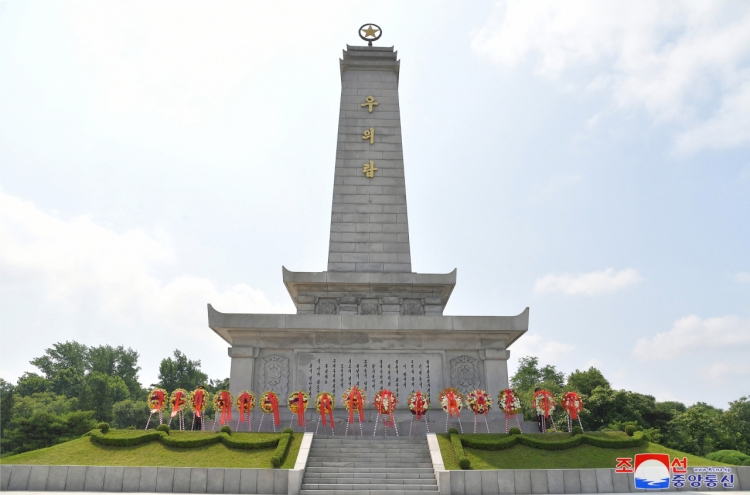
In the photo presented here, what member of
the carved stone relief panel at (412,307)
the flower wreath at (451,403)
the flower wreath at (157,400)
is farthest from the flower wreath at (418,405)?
the flower wreath at (157,400)

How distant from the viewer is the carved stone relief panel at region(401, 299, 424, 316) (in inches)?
600

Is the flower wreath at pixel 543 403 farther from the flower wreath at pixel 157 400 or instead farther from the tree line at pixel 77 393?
the tree line at pixel 77 393

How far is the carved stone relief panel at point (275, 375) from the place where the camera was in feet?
42.7

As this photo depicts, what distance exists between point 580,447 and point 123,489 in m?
8.23

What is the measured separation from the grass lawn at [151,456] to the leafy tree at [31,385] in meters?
36.5

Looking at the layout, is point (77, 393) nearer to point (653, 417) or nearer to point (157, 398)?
point (157, 398)

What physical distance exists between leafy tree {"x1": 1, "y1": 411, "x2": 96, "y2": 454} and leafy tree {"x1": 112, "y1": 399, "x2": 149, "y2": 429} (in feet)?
44.3

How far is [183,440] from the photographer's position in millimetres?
10086

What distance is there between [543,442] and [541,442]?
38 millimetres

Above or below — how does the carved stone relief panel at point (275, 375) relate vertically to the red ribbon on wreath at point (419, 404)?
above

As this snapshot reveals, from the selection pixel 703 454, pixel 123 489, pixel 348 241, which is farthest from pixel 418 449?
pixel 703 454

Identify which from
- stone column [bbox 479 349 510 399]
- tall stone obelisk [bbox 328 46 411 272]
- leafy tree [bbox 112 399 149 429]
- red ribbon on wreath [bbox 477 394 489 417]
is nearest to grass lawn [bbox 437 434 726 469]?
red ribbon on wreath [bbox 477 394 489 417]

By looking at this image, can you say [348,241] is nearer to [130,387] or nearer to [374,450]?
[374,450]

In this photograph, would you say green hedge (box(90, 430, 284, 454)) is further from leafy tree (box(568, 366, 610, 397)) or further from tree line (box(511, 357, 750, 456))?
leafy tree (box(568, 366, 610, 397))
